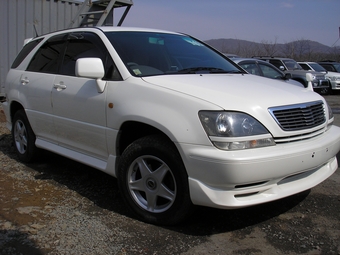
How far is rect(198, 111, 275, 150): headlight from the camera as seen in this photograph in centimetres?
275

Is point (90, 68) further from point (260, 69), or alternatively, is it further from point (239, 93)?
point (260, 69)

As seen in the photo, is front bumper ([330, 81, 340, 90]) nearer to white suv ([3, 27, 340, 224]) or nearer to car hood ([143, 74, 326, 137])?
white suv ([3, 27, 340, 224])

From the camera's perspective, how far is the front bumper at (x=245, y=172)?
8.89 feet

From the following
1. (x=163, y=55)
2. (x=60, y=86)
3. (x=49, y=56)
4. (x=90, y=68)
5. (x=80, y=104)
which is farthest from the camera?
(x=49, y=56)

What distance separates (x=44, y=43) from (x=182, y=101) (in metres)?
2.68

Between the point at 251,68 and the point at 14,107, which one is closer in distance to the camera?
the point at 14,107

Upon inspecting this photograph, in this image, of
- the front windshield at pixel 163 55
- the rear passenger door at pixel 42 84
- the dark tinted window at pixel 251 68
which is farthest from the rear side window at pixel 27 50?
the dark tinted window at pixel 251 68

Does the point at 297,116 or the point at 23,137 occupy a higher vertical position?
the point at 297,116

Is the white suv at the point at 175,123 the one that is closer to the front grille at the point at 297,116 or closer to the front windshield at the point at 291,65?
the front grille at the point at 297,116

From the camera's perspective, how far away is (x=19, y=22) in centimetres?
961

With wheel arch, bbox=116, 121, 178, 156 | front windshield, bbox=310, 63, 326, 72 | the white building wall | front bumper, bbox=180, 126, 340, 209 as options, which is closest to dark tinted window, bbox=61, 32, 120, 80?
wheel arch, bbox=116, 121, 178, 156

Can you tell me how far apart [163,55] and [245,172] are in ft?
5.59

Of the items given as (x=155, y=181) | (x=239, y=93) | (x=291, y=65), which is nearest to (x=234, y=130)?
(x=239, y=93)

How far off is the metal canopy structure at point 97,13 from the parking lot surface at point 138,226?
7.10m
